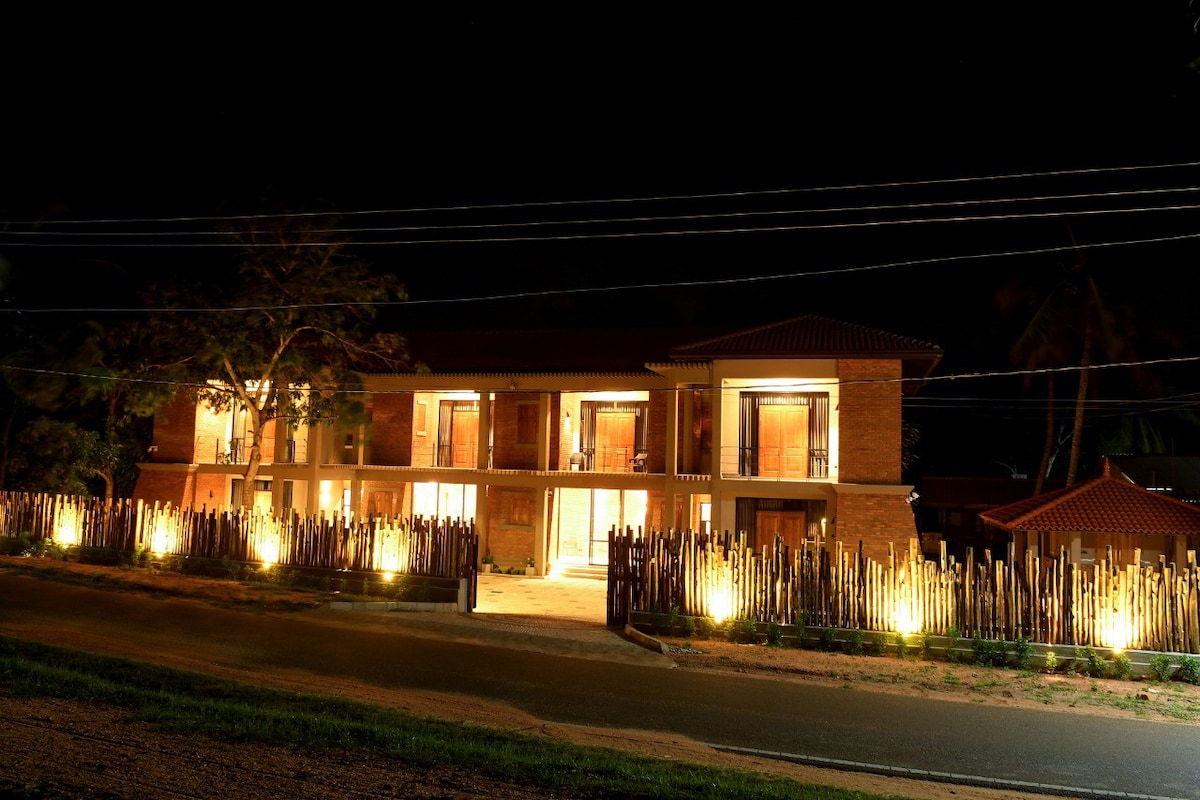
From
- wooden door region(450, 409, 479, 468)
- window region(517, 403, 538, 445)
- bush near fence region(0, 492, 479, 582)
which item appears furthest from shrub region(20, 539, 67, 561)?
window region(517, 403, 538, 445)

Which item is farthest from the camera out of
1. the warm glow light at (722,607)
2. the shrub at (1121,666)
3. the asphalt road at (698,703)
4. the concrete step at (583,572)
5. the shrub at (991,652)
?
the concrete step at (583,572)

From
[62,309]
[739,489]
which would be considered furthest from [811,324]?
[62,309]

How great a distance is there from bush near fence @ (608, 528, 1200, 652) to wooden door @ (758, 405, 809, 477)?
8.30 meters

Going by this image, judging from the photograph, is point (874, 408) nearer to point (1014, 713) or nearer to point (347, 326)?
point (1014, 713)

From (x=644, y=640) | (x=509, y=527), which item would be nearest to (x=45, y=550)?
(x=509, y=527)

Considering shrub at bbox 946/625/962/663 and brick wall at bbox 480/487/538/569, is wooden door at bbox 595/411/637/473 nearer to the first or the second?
brick wall at bbox 480/487/538/569

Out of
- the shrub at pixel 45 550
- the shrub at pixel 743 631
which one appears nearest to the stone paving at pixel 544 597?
the shrub at pixel 743 631

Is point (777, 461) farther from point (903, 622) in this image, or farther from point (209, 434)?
point (209, 434)

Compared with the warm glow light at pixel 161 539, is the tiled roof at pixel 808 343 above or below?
above

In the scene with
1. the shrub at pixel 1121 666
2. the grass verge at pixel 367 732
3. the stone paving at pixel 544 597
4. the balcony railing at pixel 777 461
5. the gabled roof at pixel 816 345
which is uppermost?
the gabled roof at pixel 816 345

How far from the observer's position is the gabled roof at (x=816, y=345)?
1962 cm

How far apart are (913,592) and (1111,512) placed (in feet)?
23.8

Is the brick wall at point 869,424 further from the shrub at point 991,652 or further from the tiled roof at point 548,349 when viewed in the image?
the shrub at point 991,652

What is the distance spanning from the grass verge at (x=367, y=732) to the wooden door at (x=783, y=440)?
15232 mm
